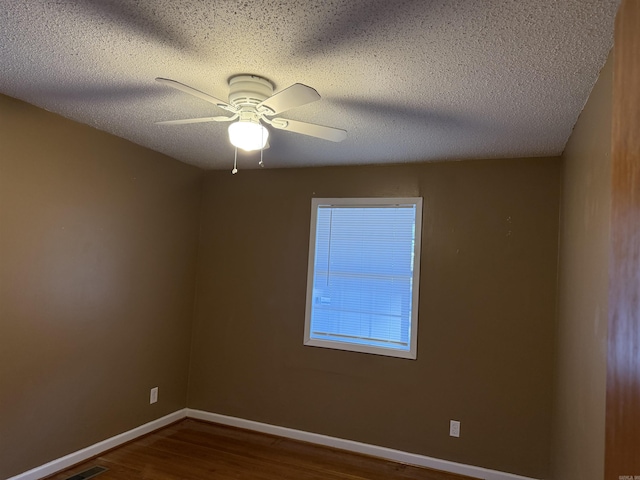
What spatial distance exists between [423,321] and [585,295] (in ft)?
4.79

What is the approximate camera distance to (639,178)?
688 mm

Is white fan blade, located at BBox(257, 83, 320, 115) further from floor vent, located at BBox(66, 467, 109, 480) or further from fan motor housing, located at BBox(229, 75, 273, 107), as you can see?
floor vent, located at BBox(66, 467, 109, 480)

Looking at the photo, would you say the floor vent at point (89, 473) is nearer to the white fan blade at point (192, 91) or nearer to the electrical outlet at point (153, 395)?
the electrical outlet at point (153, 395)

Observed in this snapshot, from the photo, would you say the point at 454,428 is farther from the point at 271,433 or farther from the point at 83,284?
the point at 83,284

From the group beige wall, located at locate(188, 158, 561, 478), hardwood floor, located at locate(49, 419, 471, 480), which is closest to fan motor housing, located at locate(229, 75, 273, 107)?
beige wall, located at locate(188, 158, 561, 478)

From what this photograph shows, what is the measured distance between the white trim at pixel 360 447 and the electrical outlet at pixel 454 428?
0.21m

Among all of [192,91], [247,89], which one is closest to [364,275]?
[247,89]

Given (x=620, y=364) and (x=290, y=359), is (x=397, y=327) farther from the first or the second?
(x=620, y=364)

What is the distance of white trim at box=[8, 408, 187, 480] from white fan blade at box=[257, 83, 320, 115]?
8.86 ft

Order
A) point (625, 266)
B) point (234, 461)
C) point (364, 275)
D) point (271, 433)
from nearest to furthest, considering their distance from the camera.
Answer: point (625, 266) → point (234, 461) → point (364, 275) → point (271, 433)

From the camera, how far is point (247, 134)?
2018 millimetres

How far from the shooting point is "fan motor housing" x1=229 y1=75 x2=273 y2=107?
1.99 meters

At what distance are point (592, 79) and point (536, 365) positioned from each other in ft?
6.63

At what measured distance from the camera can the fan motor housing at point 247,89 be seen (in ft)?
6.54
